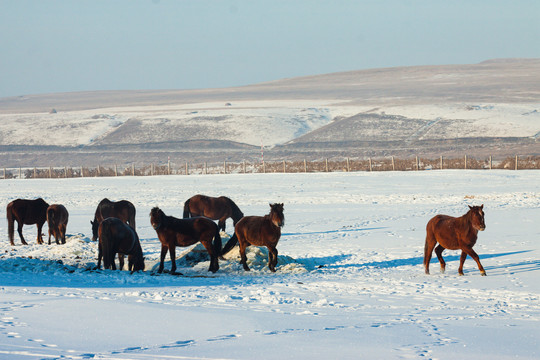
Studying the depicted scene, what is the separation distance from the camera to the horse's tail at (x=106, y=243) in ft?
43.8

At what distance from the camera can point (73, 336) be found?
721 centimetres

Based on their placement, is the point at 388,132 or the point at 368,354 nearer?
the point at 368,354

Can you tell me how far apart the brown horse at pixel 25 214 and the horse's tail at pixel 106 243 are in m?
6.08

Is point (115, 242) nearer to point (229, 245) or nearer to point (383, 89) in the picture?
point (229, 245)

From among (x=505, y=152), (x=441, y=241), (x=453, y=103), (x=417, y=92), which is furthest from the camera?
(x=417, y=92)

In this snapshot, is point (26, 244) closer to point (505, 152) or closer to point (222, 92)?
point (505, 152)

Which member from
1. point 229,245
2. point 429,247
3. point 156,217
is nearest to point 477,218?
point 429,247

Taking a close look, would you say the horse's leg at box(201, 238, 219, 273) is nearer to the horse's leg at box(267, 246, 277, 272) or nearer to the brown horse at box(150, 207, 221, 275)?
the brown horse at box(150, 207, 221, 275)

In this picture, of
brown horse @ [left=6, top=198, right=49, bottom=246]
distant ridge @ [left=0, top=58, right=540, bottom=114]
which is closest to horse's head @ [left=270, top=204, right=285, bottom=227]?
brown horse @ [left=6, top=198, right=49, bottom=246]

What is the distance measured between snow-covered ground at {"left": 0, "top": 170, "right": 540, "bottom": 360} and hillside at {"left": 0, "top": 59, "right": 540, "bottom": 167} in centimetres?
5776

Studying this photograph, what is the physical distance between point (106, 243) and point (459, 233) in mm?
6356

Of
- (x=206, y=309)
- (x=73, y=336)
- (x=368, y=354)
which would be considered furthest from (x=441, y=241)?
(x=73, y=336)

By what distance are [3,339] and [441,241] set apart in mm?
8561

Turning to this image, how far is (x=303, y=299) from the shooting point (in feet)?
34.8
